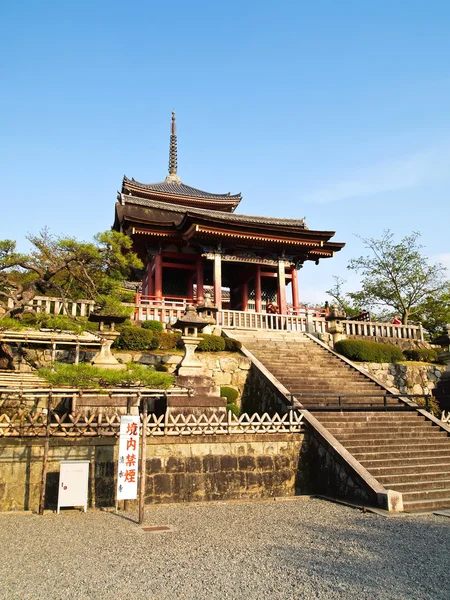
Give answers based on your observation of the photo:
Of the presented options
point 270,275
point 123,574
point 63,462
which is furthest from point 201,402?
point 270,275

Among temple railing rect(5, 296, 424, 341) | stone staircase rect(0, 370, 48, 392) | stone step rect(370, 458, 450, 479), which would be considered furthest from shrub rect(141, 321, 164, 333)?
stone step rect(370, 458, 450, 479)

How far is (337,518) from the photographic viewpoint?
823 centimetres

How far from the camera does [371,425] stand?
1251 cm

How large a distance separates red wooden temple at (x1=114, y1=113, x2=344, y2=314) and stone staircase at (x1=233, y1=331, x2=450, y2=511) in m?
5.36

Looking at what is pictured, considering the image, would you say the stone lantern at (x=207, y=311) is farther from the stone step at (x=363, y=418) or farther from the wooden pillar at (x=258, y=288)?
the wooden pillar at (x=258, y=288)

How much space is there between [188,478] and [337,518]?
330cm

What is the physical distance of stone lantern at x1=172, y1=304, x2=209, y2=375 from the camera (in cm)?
1252

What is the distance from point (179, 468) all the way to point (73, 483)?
228 centimetres

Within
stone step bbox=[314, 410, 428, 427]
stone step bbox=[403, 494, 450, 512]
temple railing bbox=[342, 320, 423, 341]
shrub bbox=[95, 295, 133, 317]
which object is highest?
temple railing bbox=[342, 320, 423, 341]

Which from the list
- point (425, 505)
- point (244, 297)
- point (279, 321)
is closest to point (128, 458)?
point (425, 505)

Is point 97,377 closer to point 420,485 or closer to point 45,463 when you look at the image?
point 45,463

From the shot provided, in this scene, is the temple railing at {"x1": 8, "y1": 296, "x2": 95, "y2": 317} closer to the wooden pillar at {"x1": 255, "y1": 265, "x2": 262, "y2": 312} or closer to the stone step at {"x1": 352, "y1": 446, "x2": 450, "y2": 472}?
the stone step at {"x1": 352, "y1": 446, "x2": 450, "y2": 472}

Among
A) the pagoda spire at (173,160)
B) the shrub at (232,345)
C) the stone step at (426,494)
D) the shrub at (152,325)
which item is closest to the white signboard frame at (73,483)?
the stone step at (426,494)

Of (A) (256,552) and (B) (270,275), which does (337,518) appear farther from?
(B) (270,275)
